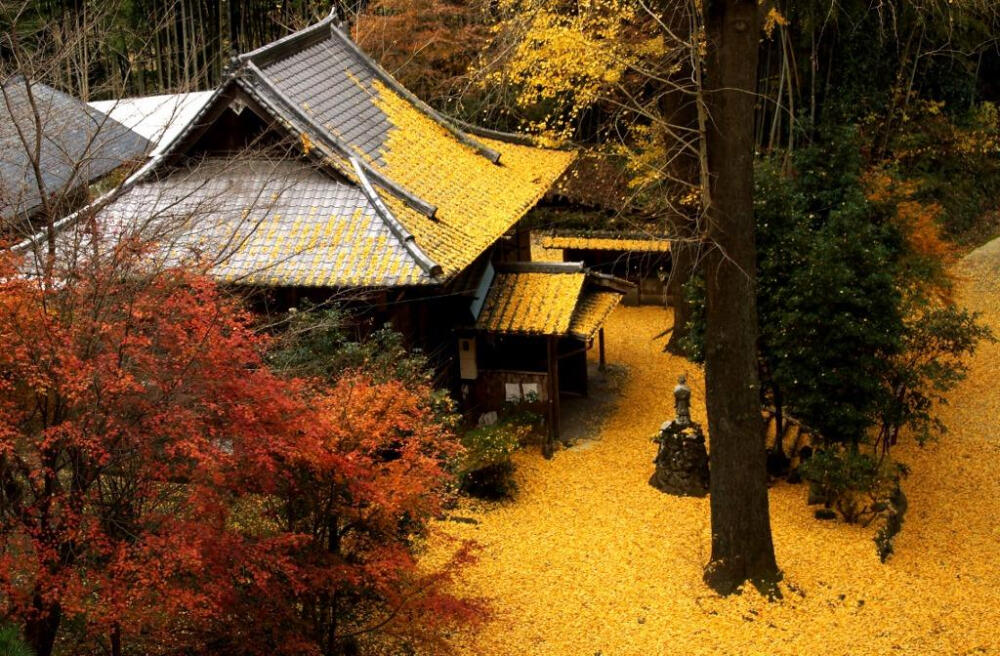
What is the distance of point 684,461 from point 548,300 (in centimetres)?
355

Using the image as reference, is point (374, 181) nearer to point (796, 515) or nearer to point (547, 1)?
point (547, 1)

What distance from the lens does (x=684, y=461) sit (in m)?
13.4

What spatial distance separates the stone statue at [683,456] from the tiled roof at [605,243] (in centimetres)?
924

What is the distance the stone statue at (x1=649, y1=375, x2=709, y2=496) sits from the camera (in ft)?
43.7

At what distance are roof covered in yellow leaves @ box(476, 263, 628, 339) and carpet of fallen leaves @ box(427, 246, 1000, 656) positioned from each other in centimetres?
204

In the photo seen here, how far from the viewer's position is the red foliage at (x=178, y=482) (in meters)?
6.75

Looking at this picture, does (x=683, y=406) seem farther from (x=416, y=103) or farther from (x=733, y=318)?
(x=416, y=103)

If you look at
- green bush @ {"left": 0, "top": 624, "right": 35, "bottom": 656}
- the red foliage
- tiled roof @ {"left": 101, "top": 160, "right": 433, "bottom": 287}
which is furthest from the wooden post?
→ green bush @ {"left": 0, "top": 624, "right": 35, "bottom": 656}

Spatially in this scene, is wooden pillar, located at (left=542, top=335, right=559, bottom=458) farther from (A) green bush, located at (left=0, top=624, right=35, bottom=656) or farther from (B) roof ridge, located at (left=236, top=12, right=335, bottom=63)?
(A) green bush, located at (left=0, top=624, right=35, bottom=656)

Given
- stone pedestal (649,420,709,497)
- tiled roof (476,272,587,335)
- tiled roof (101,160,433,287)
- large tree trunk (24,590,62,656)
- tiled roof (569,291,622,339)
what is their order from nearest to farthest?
large tree trunk (24,590,62,656) → tiled roof (101,160,433,287) → stone pedestal (649,420,709,497) → tiled roof (476,272,587,335) → tiled roof (569,291,622,339)

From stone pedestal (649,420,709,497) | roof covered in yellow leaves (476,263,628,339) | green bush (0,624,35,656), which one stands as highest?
roof covered in yellow leaves (476,263,628,339)

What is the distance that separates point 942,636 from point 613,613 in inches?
135

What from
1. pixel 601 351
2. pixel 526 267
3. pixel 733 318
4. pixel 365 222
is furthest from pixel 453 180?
pixel 733 318

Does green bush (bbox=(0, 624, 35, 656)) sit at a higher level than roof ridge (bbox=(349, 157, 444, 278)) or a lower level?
lower
